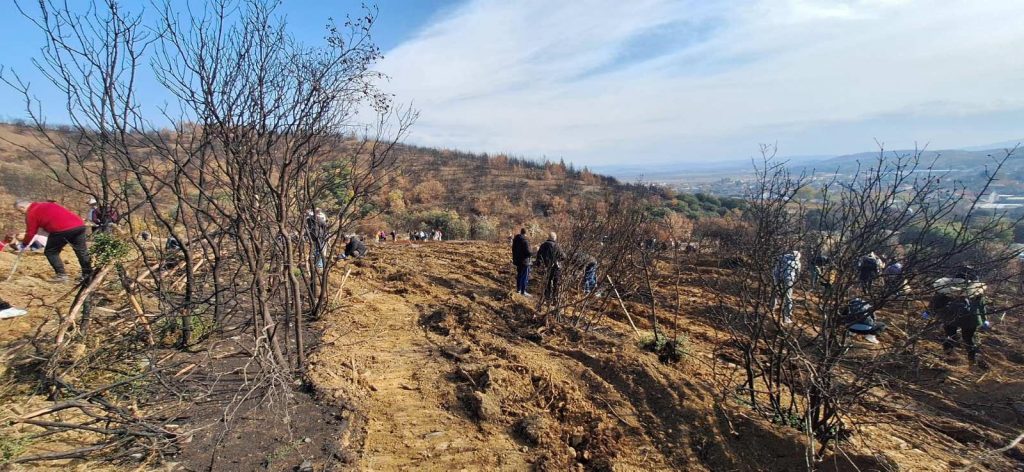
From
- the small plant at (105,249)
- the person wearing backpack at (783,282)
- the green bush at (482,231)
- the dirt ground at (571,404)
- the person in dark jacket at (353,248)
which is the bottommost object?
the green bush at (482,231)

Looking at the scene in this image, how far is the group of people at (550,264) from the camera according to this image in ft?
20.5

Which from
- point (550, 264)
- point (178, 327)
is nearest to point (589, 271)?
point (550, 264)

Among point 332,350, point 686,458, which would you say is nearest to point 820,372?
point 686,458

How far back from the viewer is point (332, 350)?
4707mm

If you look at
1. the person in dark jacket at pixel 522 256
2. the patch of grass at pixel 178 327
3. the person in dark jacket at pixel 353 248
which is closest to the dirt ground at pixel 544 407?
the patch of grass at pixel 178 327

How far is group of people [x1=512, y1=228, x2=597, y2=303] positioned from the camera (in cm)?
625

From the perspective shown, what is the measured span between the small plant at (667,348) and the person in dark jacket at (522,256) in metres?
2.63

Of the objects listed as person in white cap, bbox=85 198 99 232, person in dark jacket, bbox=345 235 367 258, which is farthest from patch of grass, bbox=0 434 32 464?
person in dark jacket, bbox=345 235 367 258

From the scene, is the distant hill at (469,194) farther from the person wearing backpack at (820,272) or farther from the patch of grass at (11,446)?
the patch of grass at (11,446)

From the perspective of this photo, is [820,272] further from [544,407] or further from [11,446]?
[11,446]

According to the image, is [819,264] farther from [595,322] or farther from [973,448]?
[595,322]

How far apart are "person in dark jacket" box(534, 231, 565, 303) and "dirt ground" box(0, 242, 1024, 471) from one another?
51cm

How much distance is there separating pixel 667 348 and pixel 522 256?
9.82 ft

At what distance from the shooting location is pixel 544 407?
404 centimetres
